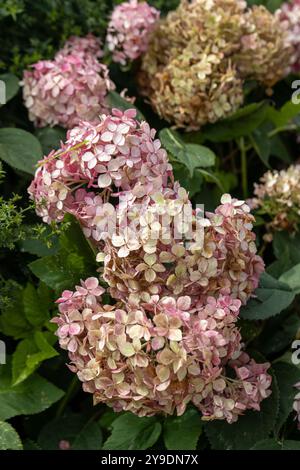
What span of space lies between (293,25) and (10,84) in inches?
23.2

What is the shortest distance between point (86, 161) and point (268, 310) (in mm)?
327

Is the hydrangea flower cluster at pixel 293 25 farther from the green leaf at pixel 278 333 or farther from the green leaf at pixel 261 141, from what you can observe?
the green leaf at pixel 278 333

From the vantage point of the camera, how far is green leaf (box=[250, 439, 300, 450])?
105 centimetres

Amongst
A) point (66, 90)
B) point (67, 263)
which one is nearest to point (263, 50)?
point (66, 90)

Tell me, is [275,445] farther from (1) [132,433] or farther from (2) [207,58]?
(2) [207,58]

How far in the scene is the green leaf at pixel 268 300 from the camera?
105cm

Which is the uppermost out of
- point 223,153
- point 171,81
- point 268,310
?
point 171,81

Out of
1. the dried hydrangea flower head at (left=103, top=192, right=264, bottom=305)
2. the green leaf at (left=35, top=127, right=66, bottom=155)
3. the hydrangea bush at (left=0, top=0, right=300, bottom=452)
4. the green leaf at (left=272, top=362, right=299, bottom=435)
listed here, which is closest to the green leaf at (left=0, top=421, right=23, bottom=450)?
the hydrangea bush at (left=0, top=0, right=300, bottom=452)

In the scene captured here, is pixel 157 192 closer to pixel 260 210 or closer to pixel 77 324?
pixel 77 324

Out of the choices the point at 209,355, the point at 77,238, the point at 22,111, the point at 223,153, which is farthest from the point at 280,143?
the point at 209,355

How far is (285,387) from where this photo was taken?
1.10 m

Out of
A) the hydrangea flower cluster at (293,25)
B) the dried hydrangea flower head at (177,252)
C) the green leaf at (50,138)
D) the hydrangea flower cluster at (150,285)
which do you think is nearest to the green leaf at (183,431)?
the hydrangea flower cluster at (150,285)

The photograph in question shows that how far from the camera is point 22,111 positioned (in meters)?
1.45

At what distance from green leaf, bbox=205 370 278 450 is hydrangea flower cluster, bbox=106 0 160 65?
0.67 metres
